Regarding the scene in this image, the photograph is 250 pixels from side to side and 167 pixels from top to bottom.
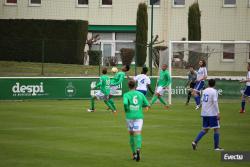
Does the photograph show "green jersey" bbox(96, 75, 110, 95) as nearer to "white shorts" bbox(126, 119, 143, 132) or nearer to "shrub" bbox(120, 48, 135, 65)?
"white shorts" bbox(126, 119, 143, 132)

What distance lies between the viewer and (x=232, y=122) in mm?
27141

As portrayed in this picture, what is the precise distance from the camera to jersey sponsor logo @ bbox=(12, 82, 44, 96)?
38344 millimetres

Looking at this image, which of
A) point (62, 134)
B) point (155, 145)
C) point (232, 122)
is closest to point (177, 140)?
point (155, 145)

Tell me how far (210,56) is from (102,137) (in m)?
17.5

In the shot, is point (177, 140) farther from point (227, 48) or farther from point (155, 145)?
point (227, 48)

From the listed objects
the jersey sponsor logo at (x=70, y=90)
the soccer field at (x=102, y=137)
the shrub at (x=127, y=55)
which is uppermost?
the shrub at (x=127, y=55)

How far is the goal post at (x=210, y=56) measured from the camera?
38.0 m

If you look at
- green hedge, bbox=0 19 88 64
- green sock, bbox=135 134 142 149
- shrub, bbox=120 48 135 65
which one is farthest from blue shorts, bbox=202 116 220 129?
shrub, bbox=120 48 135 65

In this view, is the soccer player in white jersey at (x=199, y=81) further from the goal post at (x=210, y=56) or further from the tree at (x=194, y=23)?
the tree at (x=194, y=23)

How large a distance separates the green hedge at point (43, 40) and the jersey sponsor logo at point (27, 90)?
386cm

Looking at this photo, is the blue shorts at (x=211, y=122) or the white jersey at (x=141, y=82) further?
the white jersey at (x=141, y=82)

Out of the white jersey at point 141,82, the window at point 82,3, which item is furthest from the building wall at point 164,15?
the white jersey at point 141,82

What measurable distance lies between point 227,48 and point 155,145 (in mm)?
18654

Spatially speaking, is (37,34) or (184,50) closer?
(184,50)
